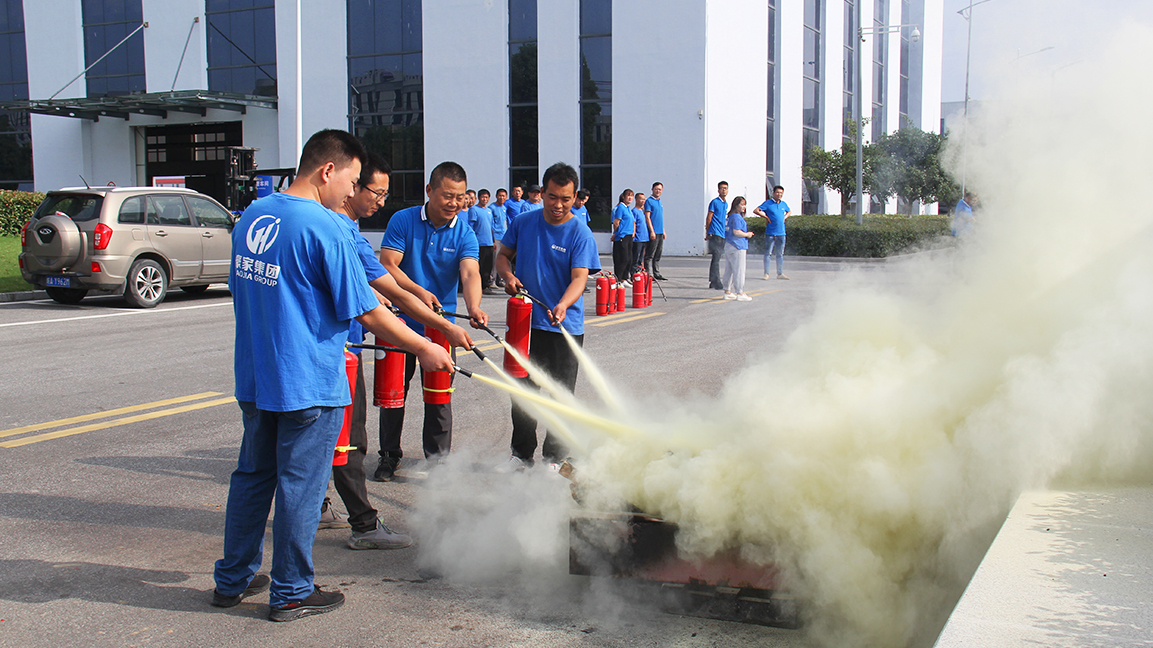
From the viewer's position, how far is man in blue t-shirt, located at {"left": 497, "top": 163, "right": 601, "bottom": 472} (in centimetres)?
497

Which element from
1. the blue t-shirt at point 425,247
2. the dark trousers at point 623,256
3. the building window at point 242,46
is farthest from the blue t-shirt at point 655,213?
the building window at point 242,46

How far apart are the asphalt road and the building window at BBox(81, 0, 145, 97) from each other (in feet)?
86.5

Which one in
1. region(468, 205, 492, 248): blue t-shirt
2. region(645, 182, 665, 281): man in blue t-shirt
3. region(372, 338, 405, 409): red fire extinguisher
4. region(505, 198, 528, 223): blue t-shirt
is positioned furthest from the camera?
region(645, 182, 665, 281): man in blue t-shirt

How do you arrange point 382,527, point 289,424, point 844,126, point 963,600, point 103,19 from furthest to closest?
point 844,126, point 103,19, point 382,527, point 289,424, point 963,600

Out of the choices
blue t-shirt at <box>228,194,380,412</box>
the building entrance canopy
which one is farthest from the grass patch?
blue t-shirt at <box>228,194,380,412</box>

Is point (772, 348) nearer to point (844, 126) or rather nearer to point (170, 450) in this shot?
point (170, 450)

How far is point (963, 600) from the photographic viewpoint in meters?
2.55

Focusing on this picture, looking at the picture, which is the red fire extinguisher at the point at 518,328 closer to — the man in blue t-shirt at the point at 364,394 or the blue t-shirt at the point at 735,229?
the man in blue t-shirt at the point at 364,394

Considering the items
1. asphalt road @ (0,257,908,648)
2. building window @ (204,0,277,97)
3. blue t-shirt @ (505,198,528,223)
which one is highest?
building window @ (204,0,277,97)

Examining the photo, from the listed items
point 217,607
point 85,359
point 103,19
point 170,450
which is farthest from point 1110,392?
point 103,19

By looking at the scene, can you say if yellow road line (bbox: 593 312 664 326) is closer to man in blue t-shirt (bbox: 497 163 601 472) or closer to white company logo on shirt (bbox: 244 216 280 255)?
man in blue t-shirt (bbox: 497 163 601 472)

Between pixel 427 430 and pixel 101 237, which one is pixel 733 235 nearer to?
pixel 101 237

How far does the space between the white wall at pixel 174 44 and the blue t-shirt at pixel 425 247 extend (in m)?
29.9

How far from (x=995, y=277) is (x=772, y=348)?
5524 mm
